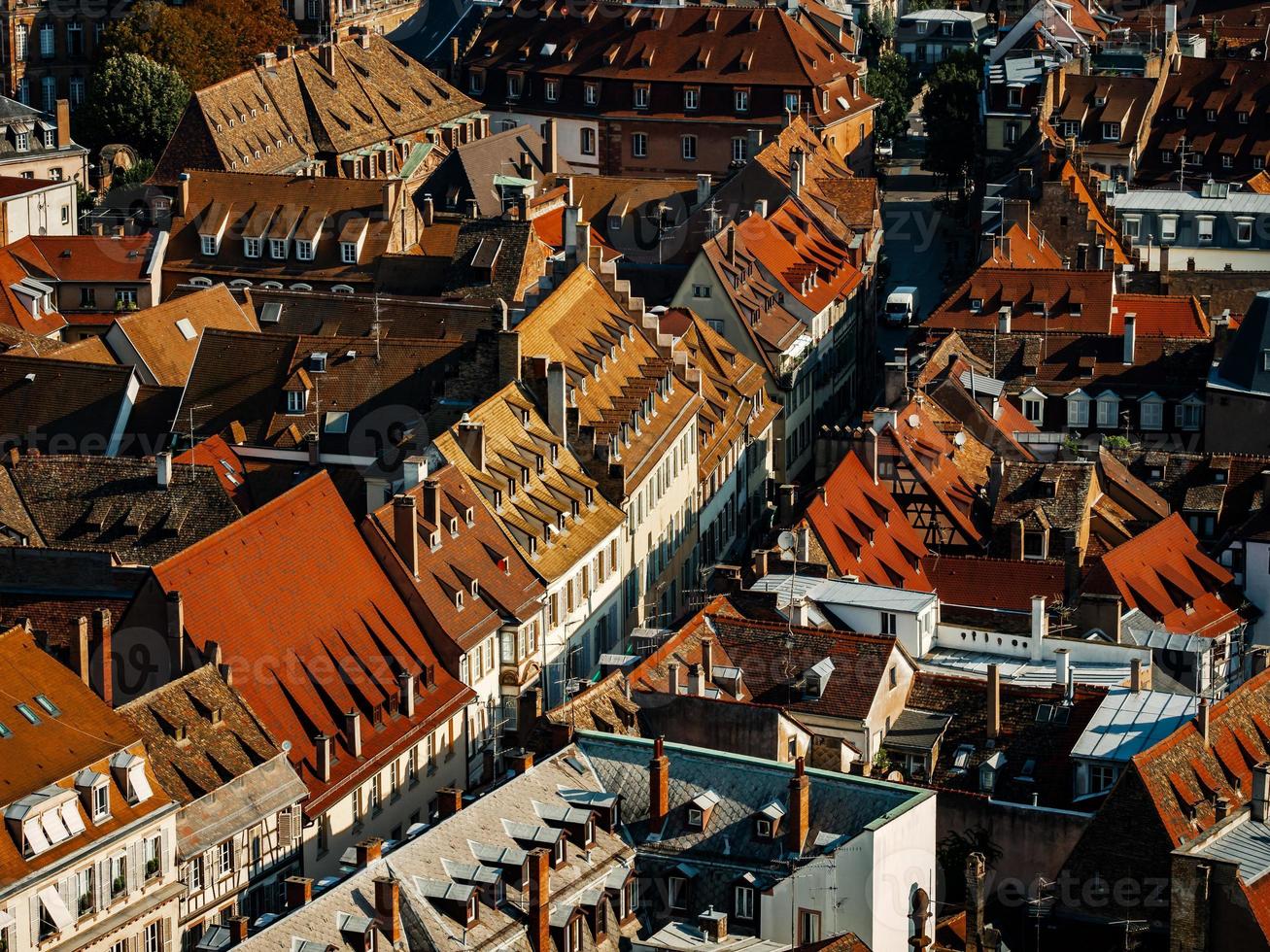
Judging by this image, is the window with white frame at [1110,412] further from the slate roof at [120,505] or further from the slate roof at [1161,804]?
the slate roof at [120,505]

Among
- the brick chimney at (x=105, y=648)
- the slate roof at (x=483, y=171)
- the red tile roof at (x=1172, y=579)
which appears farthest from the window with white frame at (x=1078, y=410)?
the brick chimney at (x=105, y=648)

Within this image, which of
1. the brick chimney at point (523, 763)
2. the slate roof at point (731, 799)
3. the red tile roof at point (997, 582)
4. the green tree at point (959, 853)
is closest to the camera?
the slate roof at point (731, 799)

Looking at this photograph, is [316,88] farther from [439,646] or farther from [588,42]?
[439,646]

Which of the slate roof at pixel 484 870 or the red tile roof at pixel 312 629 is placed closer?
the slate roof at pixel 484 870

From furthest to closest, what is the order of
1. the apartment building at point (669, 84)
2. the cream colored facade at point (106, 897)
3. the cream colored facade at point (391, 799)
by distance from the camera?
1. the apartment building at point (669, 84)
2. the cream colored facade at point (391, 799)
3. the cream colored facade at point (106, 897)

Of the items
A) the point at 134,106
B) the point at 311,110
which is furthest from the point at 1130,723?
the point at 134,106

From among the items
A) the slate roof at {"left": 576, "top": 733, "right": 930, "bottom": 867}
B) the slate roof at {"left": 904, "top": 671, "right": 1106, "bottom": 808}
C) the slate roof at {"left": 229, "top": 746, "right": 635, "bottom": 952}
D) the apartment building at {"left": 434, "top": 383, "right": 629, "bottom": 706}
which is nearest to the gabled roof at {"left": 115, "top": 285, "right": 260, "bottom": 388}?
the apartment building at {"left": 434, "top": 383, "right": 629, "bottom": 706}

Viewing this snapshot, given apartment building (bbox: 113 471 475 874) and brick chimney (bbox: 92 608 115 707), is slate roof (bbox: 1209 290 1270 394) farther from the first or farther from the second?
brick chimney (bbox: 92 608 115 707)
